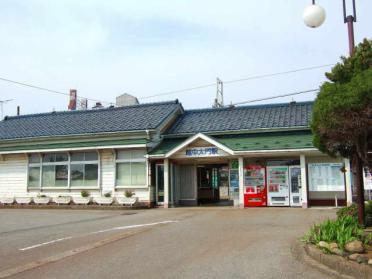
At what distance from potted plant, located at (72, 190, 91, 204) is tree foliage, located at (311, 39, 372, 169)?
55.6 feet

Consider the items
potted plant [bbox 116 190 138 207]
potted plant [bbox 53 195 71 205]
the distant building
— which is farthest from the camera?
the distant building

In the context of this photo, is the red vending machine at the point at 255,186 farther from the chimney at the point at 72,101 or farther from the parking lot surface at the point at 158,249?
the chimney at the point at 72,101

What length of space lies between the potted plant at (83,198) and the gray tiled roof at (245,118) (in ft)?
18.6

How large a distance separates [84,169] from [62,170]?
152 centimetres

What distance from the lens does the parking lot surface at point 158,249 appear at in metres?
7.89

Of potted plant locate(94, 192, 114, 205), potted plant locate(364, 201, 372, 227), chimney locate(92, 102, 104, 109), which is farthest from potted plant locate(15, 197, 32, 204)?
potted plant locate(364, 201, 372, 227)

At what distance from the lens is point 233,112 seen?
25359 mm

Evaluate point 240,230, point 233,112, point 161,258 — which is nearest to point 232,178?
point 233,112

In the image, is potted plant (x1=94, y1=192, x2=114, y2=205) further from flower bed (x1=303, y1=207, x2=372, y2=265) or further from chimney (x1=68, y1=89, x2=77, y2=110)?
chimney (x1=68, y1=89, x2=77, y2=110)

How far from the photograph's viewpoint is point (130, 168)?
78.3 ft

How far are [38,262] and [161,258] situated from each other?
2461 millimetres

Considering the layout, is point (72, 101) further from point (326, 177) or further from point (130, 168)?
point (326, 177)

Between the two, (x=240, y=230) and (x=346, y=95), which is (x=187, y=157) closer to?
(x=240, y=230)

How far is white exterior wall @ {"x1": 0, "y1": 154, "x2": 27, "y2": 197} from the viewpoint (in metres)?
26.5
